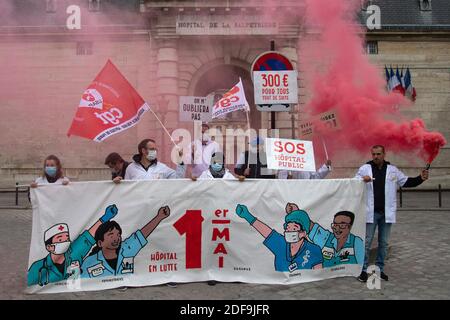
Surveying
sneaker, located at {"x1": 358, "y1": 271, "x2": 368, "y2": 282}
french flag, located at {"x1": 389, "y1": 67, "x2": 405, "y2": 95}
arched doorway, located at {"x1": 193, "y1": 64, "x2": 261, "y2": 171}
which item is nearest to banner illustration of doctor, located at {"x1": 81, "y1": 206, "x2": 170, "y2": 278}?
sneaker, located at {"x1": 358, "y1": 271, "x2": 368, "y2": 282}

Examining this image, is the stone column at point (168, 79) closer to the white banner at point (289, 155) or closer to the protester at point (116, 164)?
the protester at point (116, 164)

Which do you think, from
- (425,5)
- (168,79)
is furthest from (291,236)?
(425,5)

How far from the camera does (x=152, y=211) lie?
15.2ft

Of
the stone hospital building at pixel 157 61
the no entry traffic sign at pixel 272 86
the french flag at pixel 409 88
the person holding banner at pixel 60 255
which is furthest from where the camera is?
the french flag at pixel 409 88

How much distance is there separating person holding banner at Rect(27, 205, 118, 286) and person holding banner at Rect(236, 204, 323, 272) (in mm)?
1762

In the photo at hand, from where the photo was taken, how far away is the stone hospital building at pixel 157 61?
15328 mm

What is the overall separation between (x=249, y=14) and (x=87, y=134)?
10.4m

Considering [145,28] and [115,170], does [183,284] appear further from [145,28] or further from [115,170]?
[145,28]

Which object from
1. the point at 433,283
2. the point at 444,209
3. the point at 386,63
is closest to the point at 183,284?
the point at 433,283

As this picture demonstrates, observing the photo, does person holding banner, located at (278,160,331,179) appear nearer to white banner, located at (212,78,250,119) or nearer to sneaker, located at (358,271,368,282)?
white banner, located at (212,78,250,119)

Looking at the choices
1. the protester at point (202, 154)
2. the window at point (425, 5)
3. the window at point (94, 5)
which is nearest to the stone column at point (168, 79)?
the window at point (94, 5)

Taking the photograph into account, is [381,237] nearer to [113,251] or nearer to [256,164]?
[256,164]

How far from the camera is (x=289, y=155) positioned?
539 centimetres

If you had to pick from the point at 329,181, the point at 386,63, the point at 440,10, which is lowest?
the point at 329,181
